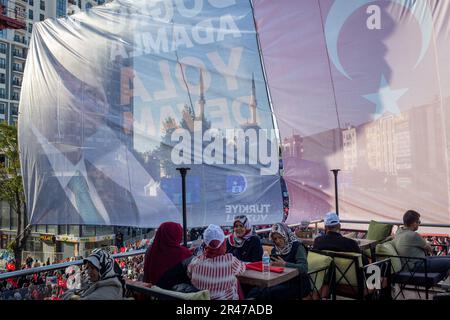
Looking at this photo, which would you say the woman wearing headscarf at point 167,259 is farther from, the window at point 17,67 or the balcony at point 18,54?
the balcony at point 18,54

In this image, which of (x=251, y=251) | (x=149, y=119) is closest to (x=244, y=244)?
(x=251, y=251)

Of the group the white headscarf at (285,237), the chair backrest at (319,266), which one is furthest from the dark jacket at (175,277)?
the chair backrest at (319,266)

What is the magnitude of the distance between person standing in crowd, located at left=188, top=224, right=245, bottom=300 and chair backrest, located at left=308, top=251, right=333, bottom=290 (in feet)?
3.22

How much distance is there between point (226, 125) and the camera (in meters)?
7.93

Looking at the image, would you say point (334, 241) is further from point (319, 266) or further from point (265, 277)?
point (265, 277)

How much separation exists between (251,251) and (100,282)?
1.62 meters

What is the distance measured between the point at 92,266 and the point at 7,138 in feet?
61.8

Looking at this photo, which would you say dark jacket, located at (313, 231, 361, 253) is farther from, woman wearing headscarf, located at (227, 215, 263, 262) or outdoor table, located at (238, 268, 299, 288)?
outdoor table, located at (238, 268, 299, 288)

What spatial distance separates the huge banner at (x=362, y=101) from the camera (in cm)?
661

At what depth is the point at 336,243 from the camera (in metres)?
4.29

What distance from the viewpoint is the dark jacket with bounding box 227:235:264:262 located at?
418cm

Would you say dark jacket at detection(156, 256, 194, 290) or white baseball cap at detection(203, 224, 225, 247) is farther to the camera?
dark jacket at detection(156, 256, 194, 290)

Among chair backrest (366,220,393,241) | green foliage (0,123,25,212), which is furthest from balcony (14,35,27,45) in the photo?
chair backrest (366,220,393,241)
